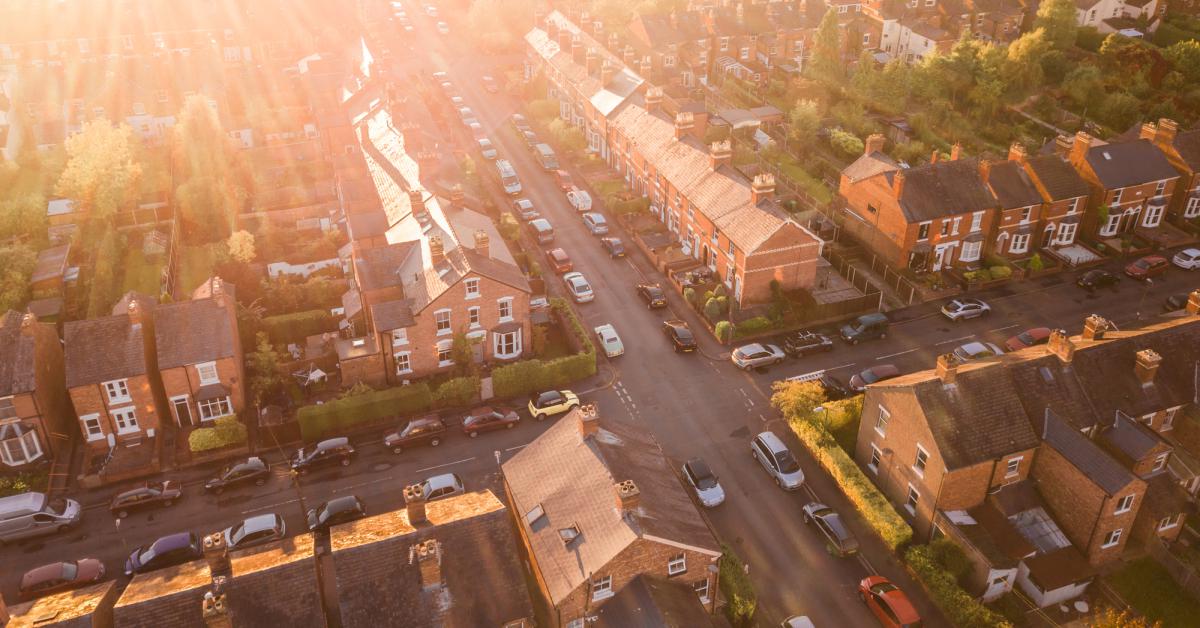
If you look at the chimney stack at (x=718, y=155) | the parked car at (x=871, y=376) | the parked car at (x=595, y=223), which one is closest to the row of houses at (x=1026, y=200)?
the chimney stack at (x=718, y=155)

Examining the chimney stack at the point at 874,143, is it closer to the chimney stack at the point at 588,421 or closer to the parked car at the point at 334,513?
the chimney stack at the point at 588,421

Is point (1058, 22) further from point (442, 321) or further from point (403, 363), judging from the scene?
point (403, 363)

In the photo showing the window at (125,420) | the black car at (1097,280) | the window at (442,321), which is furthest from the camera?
the black car at (1097,280)

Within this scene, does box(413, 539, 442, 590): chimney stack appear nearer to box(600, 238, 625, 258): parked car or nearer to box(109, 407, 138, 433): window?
box(109, 407, 138, 433): window

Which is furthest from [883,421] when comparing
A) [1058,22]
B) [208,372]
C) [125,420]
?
[1058,22]

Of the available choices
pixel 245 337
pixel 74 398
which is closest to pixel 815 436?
pixel 245 337
